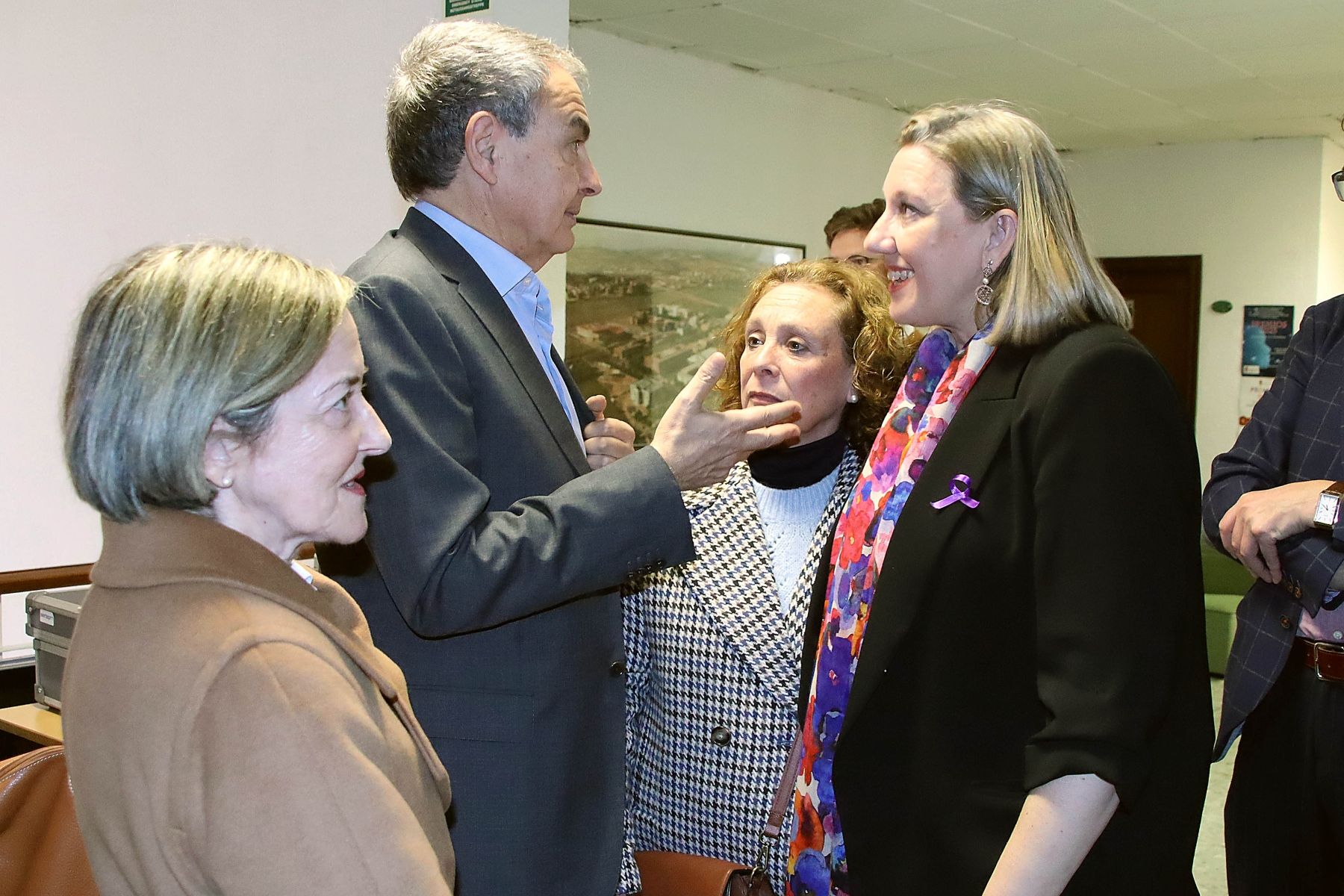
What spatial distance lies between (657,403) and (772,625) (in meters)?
4.32

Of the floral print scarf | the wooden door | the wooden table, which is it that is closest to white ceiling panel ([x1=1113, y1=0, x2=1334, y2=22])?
the wooden door

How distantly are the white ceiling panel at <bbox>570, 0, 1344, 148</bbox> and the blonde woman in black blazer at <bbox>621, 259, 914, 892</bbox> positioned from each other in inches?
134

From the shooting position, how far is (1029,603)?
138 cm

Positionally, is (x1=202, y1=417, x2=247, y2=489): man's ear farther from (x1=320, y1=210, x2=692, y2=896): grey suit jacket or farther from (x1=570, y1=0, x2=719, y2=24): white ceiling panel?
(x1=570, y1=0, x2=719, y2=24): white ceiling panel

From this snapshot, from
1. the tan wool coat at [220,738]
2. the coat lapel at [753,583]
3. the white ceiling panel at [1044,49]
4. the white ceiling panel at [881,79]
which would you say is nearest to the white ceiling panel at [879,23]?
the white ceiling panel at [1044,49]

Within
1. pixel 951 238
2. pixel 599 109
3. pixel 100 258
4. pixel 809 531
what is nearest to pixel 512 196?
pixel 951 238

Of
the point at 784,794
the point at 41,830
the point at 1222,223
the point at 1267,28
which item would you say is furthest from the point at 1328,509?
the point at 1222,223

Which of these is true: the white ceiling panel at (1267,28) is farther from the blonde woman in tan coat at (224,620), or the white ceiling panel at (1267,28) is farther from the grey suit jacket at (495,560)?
the blonde woman in tan coat at (224,620)

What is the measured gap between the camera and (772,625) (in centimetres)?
177

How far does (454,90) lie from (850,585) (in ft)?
2.80

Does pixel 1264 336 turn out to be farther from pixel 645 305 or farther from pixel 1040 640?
pixel 1040 640

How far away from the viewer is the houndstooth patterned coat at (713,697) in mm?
1738

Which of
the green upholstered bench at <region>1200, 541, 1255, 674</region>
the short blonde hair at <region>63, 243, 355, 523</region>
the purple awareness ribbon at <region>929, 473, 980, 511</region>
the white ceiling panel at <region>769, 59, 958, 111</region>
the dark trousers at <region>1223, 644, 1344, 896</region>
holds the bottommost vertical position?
the green upholstered bench at <region>1200, 541, 1255, 674</region>

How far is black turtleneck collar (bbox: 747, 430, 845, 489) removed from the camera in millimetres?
1966
